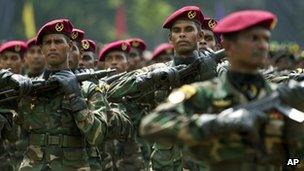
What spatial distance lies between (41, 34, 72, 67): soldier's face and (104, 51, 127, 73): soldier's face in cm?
429

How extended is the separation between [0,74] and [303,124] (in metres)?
4.40

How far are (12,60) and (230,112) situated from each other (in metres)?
8.83

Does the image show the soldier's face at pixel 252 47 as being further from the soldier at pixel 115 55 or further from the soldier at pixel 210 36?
the soldier at pixel 115 55

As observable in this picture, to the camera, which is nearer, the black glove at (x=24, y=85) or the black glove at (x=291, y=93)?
the black glove at (x=291, y=93)

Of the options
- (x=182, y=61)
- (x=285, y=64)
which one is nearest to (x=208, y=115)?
(x=182, y=61)

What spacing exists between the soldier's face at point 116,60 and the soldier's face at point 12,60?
3.97 feet

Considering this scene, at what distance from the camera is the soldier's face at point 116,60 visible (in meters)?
16.0

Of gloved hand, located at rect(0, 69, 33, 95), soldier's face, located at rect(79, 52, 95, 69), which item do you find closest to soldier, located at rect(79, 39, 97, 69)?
soldier's face, located at rect(79, 52, 95, 69)

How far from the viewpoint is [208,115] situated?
7.78 m

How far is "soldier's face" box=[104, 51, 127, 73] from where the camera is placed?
1602 centimetres

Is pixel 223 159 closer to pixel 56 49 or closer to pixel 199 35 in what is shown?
pixel 56 49

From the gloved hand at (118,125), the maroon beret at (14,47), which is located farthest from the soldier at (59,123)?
the maroon beret at (14,47)

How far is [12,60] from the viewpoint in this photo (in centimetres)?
1619

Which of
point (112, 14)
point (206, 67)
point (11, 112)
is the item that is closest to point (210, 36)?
point (206, 67)
